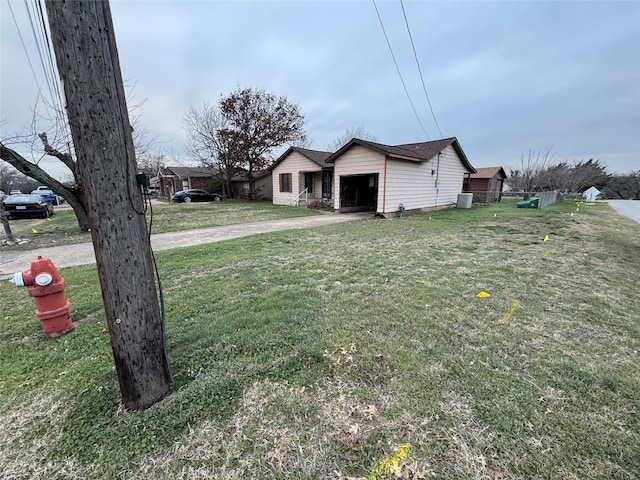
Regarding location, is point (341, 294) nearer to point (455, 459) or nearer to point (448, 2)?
point (455, 459)

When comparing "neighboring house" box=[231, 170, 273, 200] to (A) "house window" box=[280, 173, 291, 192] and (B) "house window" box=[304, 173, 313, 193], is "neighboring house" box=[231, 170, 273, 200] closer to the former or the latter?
(A) "house window" box=[280, 173, 291, 192]

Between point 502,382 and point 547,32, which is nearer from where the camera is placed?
point 502,382

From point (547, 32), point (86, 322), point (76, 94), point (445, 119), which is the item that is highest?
point (547, 32)

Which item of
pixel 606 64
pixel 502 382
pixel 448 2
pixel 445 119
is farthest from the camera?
pixel 445 119

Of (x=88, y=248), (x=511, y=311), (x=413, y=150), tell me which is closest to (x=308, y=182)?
(x=413, y=150)

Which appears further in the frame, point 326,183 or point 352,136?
→ point 352,136

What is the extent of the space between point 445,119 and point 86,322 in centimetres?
1907

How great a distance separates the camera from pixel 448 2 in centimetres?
693

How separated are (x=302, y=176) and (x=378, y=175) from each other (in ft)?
25.5

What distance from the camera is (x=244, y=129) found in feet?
81.3

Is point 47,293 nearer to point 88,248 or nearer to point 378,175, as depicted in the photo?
point 88,248

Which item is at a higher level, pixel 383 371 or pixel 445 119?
pixel 445 119

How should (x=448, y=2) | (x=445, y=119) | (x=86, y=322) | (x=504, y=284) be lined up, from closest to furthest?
(x=86, y=322) → (x=504, y=284) → (x=448, y=2) → (x=445, y=119)

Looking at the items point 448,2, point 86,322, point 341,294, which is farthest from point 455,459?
point 448,2
